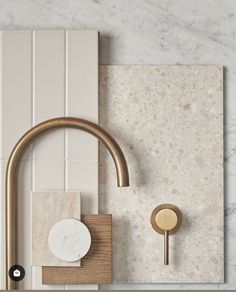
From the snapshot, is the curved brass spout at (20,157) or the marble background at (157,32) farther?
the marble background at (157,32)

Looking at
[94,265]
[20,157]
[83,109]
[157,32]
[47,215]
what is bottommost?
[94,265]

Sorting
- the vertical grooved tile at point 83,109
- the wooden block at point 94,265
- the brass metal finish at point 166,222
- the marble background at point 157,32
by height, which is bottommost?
the wooden block at point 94,265

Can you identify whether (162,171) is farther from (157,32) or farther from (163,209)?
(157,32)

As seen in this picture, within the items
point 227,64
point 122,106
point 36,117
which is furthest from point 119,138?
point 227,64

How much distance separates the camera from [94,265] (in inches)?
54.1

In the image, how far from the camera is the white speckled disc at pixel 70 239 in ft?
4.42

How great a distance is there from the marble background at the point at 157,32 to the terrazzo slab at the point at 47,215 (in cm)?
29

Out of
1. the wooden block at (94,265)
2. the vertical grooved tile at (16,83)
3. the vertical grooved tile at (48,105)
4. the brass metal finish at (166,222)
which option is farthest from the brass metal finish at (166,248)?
the vertical grooved tile at (16,83)

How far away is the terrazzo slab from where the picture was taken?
1.36 meters

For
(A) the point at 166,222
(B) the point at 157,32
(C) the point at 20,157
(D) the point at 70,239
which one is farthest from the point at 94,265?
(B) the point at 157,32

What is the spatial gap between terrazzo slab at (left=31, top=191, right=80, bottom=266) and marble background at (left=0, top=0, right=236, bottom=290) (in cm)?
29

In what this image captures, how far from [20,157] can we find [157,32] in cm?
43

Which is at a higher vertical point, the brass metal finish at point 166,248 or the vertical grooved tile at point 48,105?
the vertical grooved tile at point 48,105

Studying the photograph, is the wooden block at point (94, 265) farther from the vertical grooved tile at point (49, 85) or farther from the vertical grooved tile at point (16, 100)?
the vertical grooved tile at point (49, 85)
